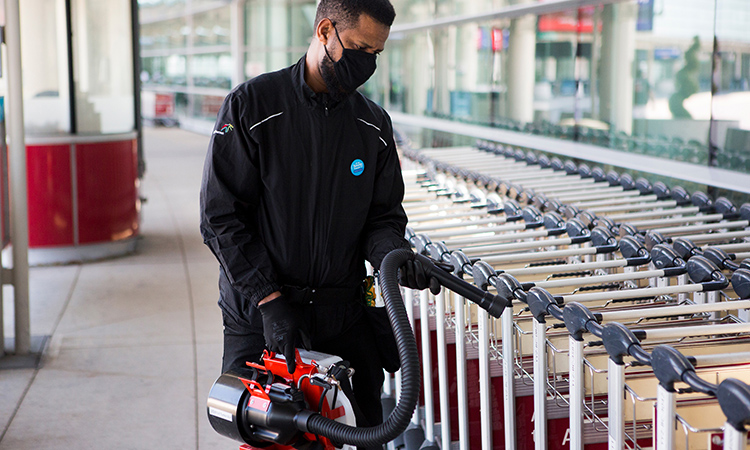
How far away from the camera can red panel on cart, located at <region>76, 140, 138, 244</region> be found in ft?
25.5

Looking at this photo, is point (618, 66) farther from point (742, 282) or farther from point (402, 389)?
point (402, 389)

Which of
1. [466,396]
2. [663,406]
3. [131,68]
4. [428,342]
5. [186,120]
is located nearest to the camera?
[663,406]

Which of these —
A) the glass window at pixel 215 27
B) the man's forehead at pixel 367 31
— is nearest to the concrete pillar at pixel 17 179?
the man's forehead at pixel 367 31

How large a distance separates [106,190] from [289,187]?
6.11m

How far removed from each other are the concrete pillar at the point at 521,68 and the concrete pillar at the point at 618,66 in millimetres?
1594

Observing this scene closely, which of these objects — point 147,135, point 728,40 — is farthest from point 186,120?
point 728,40

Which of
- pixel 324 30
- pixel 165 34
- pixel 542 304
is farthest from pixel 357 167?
pixel 165 34

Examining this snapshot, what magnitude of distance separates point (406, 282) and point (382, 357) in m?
0.53

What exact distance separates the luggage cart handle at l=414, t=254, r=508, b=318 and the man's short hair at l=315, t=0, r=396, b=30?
0.68 metres

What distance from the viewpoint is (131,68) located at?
8.49 metres

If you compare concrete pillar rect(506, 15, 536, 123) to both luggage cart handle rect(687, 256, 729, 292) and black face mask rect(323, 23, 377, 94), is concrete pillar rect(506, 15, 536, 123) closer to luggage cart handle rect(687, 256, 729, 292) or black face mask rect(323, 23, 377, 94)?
luggage cart handle rect(687, 256, 729, 292)

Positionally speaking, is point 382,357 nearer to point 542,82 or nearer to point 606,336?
point 606,336

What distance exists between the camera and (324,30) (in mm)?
2297

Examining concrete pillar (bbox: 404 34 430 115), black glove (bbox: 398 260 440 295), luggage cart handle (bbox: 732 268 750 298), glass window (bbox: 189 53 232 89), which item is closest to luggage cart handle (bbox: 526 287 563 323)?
black glove (bbox: 398 260 440 295)
